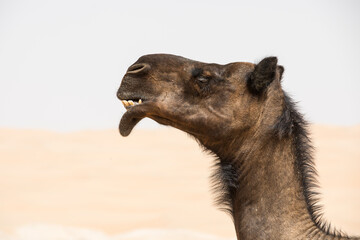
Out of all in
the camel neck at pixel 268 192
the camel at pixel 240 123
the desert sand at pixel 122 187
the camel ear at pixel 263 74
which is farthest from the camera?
the desert sand at pixel 122 187

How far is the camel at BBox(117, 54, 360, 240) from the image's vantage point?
18.7ft

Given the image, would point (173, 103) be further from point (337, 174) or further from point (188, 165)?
point (188, 165)

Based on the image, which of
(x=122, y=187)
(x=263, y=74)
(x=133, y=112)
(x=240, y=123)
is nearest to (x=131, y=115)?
(x=133, y=112)

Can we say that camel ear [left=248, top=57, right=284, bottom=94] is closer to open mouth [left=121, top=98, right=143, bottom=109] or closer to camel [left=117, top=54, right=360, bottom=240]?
camel [left=117, top=54, right=360, bottom=240]

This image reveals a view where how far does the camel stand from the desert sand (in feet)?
32.5

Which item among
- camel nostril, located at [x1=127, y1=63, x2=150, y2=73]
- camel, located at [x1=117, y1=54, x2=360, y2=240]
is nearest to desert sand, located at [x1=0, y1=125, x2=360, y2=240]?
camel, located at [x1=117, y1=54, x2=360, y2=240]

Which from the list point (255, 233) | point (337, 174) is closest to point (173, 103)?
point (255, 233)

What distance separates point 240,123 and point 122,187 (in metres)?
24.2

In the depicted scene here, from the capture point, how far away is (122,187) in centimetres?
2984

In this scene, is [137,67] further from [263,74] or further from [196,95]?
[263,74]

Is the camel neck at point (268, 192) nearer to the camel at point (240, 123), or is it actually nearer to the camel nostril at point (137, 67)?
the camel at point (240, 123)

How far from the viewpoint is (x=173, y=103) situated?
5945 millimetres

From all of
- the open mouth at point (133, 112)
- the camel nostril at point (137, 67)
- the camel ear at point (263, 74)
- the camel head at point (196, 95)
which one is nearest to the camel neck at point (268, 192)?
the camel head at point (196, 95)

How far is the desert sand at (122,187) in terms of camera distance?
22.0 metres
